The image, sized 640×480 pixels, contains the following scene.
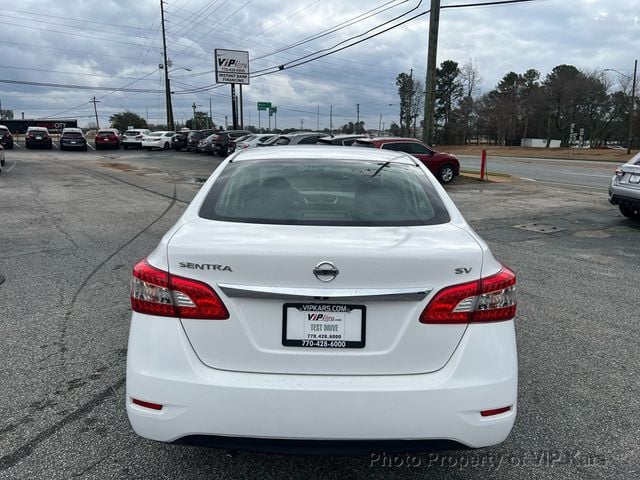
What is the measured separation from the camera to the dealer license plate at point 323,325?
81.4 inches

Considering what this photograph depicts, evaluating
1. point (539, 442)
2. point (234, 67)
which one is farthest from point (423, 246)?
point (234, 67)

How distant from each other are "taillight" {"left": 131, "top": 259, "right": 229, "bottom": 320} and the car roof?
141cm

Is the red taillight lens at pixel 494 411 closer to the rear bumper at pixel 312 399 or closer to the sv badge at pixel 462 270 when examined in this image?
the rear bumper at pixel 312 399

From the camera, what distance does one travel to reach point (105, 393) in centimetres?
322

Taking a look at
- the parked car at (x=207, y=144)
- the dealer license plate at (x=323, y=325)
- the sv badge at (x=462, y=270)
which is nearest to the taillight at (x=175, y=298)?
the dealer license plate at (x=323, y=325)

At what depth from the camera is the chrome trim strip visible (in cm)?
203

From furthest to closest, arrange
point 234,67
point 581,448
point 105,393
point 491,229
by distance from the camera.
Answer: point 234,67 → point 491,229 → point 105,393 → point 581,448

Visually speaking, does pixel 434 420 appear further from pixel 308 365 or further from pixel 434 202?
pixel 434 202

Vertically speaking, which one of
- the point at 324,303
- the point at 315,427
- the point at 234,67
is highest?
the point at 234,67

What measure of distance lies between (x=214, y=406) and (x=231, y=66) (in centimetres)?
4911

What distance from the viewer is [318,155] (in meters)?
3.37

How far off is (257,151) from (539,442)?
2.60m

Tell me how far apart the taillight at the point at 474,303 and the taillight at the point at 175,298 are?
0.88 metres

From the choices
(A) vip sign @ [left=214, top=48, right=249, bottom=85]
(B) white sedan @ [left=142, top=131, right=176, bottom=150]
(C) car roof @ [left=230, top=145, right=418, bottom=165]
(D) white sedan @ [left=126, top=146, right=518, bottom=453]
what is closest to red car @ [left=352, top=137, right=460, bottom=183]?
(C) car roof @ [left=230, top=145, right=418, bottom=165]
